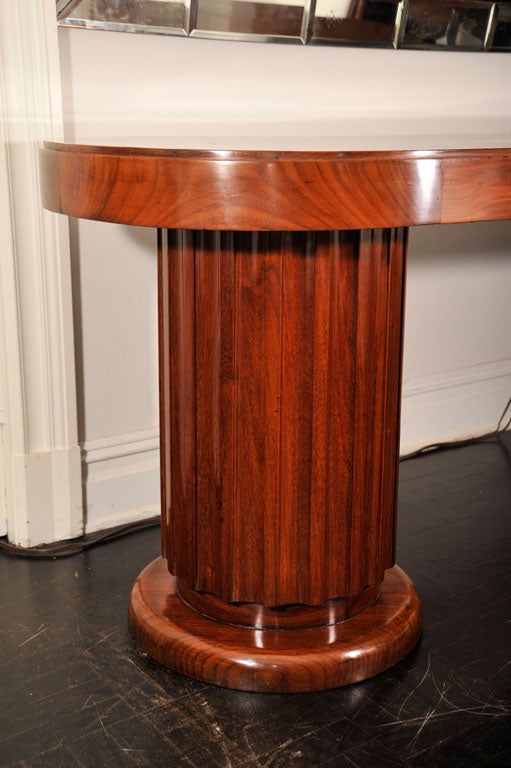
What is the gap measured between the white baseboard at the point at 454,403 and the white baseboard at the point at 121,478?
2.80 feet

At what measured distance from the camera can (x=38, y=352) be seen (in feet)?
7.16

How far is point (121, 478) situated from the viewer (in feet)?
7.86

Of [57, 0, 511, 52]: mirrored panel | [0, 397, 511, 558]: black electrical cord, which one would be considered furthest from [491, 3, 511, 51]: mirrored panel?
[0, 397, 511, 558]: black electrical cord

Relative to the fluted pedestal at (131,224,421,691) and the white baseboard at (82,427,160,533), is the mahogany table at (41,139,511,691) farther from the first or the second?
the white baseboard at (82,427,160,533)

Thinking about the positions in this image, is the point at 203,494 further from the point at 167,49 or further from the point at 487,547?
the point at 167,49

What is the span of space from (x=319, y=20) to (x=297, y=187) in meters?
1.25

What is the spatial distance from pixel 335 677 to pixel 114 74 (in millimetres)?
1423

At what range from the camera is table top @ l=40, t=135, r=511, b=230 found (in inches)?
51.2

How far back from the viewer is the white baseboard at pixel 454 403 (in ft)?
9.61

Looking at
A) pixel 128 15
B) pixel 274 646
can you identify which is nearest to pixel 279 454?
pixel 274 646

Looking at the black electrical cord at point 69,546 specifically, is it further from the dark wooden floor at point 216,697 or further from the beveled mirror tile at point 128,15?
the beveled mirror tile at point 128,15

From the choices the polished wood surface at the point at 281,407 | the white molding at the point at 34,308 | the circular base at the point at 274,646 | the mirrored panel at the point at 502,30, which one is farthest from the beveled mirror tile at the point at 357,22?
the circular base at the point at 274,646

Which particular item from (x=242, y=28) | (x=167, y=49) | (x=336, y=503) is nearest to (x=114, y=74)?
(x=167, y=49)

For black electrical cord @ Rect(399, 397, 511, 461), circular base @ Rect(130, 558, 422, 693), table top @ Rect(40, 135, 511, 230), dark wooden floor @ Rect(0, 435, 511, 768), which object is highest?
table top @ Rect(40, 135, 511, 230)
